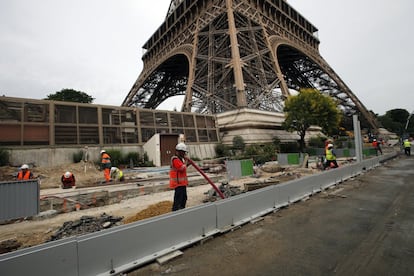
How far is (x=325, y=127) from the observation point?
2027cm

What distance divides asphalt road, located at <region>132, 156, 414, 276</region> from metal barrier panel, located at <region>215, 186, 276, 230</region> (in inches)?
7.4

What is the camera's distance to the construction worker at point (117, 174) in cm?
870

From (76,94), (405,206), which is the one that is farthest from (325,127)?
(76,94)

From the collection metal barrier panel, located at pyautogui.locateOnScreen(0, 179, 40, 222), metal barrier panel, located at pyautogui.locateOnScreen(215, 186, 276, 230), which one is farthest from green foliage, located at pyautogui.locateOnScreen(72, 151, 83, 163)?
metal barrier panel, located at pyautogui.locateOnScreen(215, 186, 276, 230)

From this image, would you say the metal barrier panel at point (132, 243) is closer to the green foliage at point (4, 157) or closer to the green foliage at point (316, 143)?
the green foliage at point (4, 157)

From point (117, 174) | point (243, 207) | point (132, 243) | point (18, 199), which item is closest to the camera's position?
point (132, 243)

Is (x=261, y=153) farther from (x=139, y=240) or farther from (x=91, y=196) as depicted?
(x=139, y=240)

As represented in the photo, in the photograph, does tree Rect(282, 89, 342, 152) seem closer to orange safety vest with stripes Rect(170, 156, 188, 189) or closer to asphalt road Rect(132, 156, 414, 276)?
asphalt road Rect(132, 156, 414, 276)

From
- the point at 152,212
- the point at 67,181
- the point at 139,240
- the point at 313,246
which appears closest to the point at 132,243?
the point at 139,240

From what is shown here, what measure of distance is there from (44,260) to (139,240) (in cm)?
100

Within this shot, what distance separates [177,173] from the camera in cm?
424

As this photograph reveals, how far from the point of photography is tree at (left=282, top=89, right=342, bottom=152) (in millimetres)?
18938

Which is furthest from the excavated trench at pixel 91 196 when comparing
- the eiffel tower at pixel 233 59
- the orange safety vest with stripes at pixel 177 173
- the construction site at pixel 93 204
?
the eiffel tower at pixel 233 59

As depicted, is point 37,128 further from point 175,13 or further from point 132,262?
point 175,13
